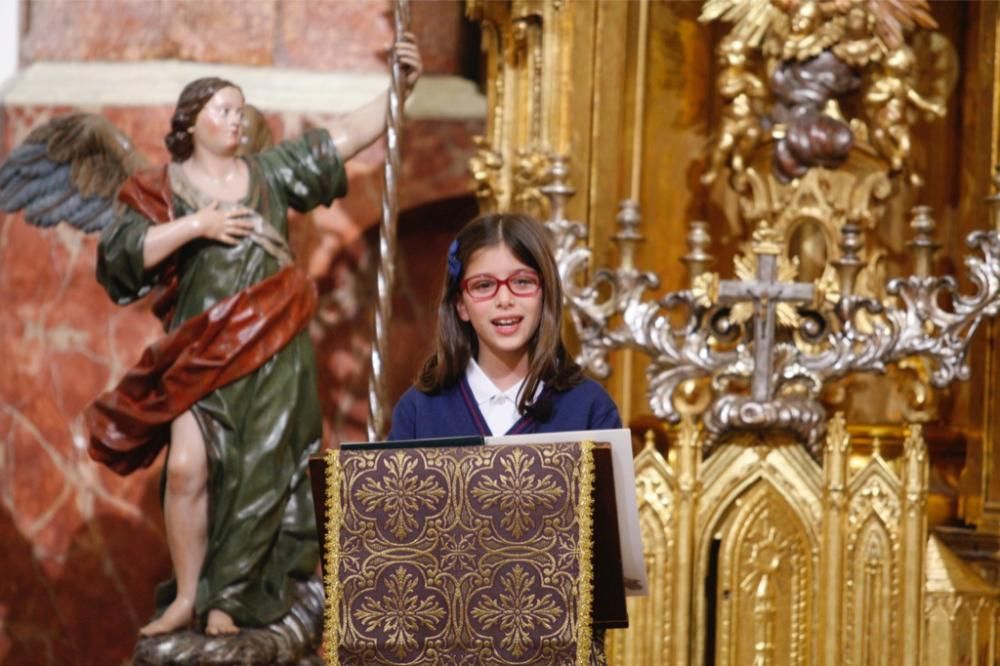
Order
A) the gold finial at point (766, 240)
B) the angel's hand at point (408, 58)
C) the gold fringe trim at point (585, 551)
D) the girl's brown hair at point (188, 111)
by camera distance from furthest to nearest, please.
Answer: the angel's hand at point (408, 58)
the girl's brown hair at point (188, 111)
the gold finial at point (766, 240)
the gold fringe trim at point (585, 551)

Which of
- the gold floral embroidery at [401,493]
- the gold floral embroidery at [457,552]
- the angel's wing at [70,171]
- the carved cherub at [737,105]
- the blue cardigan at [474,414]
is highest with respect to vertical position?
the carved cherub at [737,105]

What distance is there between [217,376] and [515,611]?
235 centimetres

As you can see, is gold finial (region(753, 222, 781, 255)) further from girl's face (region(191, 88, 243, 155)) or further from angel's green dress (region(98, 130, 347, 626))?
girl's face (region(191, 88, 243, 155))

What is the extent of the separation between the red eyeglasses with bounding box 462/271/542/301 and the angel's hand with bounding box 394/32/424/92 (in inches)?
89.5

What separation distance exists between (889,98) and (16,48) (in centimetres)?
281

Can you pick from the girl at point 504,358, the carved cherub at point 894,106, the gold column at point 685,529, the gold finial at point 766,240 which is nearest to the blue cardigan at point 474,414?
the girl at point 504,358

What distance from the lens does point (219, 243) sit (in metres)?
4.88

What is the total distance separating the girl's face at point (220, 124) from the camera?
4887mm

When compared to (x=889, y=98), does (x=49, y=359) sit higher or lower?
lower

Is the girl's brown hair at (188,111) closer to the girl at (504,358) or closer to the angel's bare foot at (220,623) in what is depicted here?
the angel's bare foot at (220,623)

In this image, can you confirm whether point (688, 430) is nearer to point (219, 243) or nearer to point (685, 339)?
point (685, 339)

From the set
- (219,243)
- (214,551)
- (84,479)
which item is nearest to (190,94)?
(219,243)

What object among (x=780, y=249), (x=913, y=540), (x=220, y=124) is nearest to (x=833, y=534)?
(x=913, y=540)

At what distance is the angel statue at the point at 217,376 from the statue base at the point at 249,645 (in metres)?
0.04
